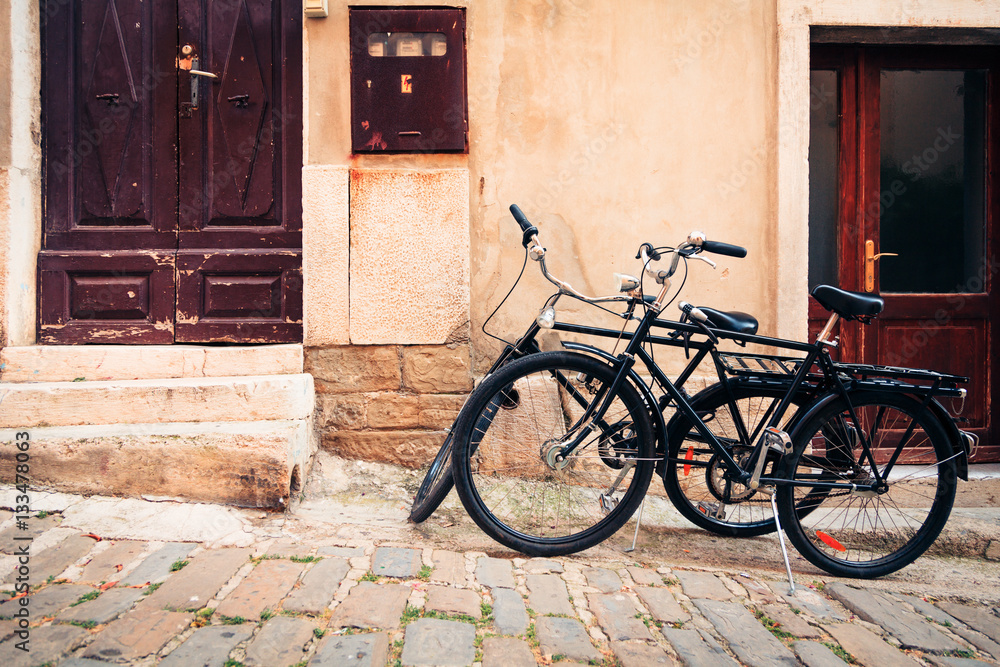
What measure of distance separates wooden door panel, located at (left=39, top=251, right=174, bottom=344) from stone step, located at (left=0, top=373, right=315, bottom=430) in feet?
1.27

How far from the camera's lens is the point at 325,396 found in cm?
346

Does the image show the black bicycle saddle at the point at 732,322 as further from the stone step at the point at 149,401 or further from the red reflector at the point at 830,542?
the stone step at the point at 149,401

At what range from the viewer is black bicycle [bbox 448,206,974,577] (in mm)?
2518

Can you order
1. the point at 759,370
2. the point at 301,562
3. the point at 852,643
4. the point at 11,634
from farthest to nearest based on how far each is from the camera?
the point at 759,370 < the point at 301,562 < the point at 852,643 < the point at 11,634

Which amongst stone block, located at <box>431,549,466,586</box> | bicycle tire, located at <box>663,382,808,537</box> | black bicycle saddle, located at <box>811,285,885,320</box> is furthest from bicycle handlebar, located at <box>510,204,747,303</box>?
stone block, located at <box>431,549,466,586</box>

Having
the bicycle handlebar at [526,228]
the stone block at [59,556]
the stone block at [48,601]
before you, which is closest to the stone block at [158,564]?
the stone block at [48,601]

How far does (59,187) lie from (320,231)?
59.9 inches

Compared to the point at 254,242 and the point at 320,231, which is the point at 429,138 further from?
the point at 254,242

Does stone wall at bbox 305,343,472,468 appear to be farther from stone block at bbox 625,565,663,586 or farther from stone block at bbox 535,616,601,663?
stone block at bbox 535,616,601,663

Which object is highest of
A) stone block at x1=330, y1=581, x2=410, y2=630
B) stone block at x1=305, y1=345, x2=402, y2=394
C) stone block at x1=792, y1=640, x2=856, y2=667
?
stone block at x1=305, y1=345, x2=402, y2=394

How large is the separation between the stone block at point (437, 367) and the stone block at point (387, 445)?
27 centimetres

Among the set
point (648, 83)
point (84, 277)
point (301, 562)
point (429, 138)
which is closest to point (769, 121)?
point (648, 83)

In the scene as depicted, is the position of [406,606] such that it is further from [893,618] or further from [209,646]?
[893,618]

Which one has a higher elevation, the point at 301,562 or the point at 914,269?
the point at 914,269
